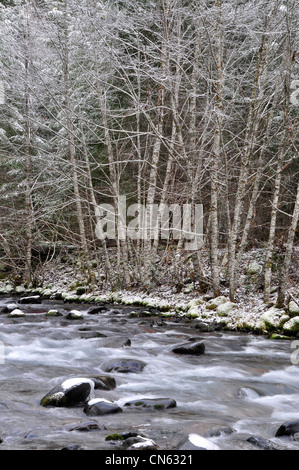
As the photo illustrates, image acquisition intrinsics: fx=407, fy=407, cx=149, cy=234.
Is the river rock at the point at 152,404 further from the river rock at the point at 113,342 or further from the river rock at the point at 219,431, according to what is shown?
the river rock at the point at 113,342

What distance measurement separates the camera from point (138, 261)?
12.8 meters

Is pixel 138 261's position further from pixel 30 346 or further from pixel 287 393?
pixel 287 393

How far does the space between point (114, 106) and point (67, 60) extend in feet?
14.1

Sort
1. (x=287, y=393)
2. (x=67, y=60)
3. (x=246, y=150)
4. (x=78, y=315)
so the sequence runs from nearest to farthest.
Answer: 1. (x=287, y=393)
2. (x=246, y=150)
3. (x=78, y=315)
4. (x=67, y=60)

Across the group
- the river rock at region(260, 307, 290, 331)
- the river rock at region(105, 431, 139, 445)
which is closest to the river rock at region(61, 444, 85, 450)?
the river rock at region(105, 431, 139, 445)

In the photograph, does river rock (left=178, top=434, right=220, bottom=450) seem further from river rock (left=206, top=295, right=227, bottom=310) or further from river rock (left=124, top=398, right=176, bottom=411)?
river rock (left=206, top=295, right=227, bottom=310)

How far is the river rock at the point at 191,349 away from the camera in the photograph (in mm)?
6922

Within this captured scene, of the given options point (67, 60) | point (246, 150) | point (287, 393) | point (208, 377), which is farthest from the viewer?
point (67, 60)

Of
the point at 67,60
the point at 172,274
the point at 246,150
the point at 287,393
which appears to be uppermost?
the point at 67,60

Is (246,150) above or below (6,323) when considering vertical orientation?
above

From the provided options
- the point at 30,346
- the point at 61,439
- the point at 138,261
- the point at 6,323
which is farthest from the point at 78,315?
the point at 61,439

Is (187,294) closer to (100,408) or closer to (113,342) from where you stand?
(113,342)

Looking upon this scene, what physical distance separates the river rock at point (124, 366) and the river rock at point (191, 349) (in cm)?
94

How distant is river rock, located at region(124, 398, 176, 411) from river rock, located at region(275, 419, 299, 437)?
1221 millimetres
